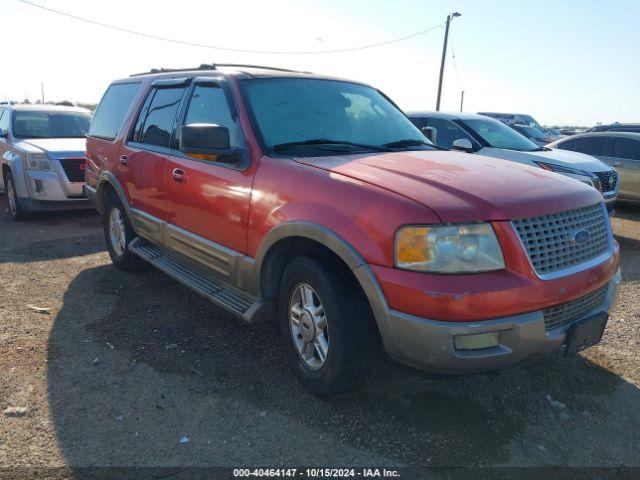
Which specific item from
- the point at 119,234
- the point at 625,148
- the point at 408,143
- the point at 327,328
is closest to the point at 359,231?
the point at 327,328

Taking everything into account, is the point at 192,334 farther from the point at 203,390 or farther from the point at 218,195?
the point at 218,195

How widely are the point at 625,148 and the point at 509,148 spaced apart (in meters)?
3.51

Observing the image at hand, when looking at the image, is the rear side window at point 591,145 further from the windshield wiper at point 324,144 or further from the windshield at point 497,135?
the windshield wiper at point 324,144

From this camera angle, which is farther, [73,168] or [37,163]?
[73,168]

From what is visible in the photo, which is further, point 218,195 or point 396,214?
point 218,195

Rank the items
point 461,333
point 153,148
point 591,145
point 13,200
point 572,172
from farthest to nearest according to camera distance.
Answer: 1. point 591,145
2. point 13,200
3. point 572,172
4. point 153,148
5. point 461,333

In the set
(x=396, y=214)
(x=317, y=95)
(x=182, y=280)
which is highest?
(x=317, y=95)

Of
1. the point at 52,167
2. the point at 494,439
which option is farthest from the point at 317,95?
the point at 52,167

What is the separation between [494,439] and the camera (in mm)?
2787

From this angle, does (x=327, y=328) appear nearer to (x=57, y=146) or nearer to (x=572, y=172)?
(x=572, y=172)

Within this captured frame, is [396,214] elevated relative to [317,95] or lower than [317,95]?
lower

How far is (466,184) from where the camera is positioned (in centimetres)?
278

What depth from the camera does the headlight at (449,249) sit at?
8.07 ft

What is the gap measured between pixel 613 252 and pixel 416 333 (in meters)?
1.51
